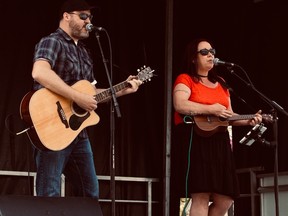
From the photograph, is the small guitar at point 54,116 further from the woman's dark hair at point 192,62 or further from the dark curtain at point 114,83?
the dark curtain at point 114,83

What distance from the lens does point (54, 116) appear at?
394 cm

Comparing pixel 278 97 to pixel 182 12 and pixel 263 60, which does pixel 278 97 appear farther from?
pixel 182 12

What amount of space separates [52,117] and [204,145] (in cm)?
114

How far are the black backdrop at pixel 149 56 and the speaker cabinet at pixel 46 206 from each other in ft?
7.59

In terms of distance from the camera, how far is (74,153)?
13.1 ft

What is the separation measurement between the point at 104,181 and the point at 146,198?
0.47 m

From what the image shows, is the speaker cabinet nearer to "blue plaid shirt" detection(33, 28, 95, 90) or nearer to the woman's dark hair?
"blue plaid shirt" detection(33, 28, 95, 90)

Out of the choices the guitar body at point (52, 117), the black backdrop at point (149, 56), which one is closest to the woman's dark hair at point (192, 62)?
the guitar body at point (52, 117)

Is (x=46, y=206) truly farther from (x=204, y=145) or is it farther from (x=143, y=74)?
(x=204, y=145)

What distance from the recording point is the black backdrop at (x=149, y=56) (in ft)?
19.5

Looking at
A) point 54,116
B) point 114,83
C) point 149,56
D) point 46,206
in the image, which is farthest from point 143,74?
point 149,56

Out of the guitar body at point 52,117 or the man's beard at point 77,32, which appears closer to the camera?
the guitar body at point 52,117

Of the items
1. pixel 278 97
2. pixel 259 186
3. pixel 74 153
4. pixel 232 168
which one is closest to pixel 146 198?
pixel 259 186

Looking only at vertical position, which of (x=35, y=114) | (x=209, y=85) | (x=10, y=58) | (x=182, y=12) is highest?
(x=182, y=12)
